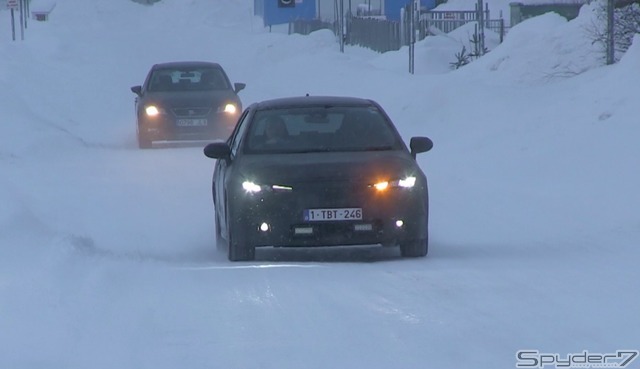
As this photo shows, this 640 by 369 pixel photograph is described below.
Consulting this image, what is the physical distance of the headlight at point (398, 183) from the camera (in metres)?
10.2

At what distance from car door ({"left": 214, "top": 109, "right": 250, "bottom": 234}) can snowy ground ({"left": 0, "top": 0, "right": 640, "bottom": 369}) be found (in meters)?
0.40

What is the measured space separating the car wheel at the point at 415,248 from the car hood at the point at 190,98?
12067mm

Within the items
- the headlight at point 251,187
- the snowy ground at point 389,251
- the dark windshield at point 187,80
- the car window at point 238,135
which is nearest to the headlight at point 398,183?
the snowy ground at point 389,251

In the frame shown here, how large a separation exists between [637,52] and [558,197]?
203 inches

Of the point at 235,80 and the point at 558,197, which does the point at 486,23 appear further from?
the point at 558,197

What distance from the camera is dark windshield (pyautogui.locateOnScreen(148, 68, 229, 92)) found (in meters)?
23.1

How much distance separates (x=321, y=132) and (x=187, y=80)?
12.5m

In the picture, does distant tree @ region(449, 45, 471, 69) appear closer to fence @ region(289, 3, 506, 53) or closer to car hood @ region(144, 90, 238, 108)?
fence @ region(289, 3, 506, 53)

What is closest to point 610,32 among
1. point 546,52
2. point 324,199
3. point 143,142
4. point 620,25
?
point 620,25

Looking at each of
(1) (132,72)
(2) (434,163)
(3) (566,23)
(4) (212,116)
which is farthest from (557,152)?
(1) (132,72)

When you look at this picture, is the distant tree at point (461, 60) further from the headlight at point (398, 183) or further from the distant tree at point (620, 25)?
the headlight at point (398, 183)

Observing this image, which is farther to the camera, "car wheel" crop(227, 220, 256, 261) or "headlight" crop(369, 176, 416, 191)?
"car wheel" crop(227, 220, 256, 261)

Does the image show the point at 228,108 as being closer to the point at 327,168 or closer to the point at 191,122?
the point at 191,122

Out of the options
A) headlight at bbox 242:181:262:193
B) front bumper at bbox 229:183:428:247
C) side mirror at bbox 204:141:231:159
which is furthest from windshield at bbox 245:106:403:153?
front bumper at bbox 229:183:428:247
